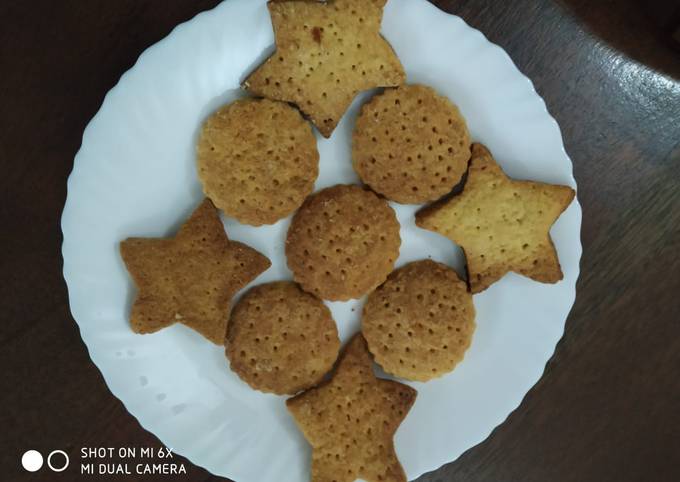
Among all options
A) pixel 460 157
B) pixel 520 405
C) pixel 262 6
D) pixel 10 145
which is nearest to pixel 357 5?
pixel 262 6

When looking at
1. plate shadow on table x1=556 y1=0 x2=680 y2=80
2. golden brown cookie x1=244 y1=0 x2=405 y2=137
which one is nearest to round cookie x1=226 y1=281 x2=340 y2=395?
golden brown cookie x1=244 y1=0 x2=405 y2=137

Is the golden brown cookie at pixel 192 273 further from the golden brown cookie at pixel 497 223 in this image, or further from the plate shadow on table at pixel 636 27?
the plate shadow on table at pixel 636 27

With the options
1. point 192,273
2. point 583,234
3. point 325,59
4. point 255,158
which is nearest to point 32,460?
point 192,273

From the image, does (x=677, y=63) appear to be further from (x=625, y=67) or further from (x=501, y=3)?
(x=501, y=3)

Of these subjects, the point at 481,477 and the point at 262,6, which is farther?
the point at 481,477

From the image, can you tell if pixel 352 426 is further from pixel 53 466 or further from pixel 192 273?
pixel 53 466

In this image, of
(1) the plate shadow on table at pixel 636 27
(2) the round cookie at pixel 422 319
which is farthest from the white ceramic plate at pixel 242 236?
(1) the plate shadow on table at pixel 636 27

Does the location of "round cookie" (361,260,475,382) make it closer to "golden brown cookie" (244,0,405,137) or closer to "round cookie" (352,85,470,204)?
"round cookie" (352,85,470,204)
